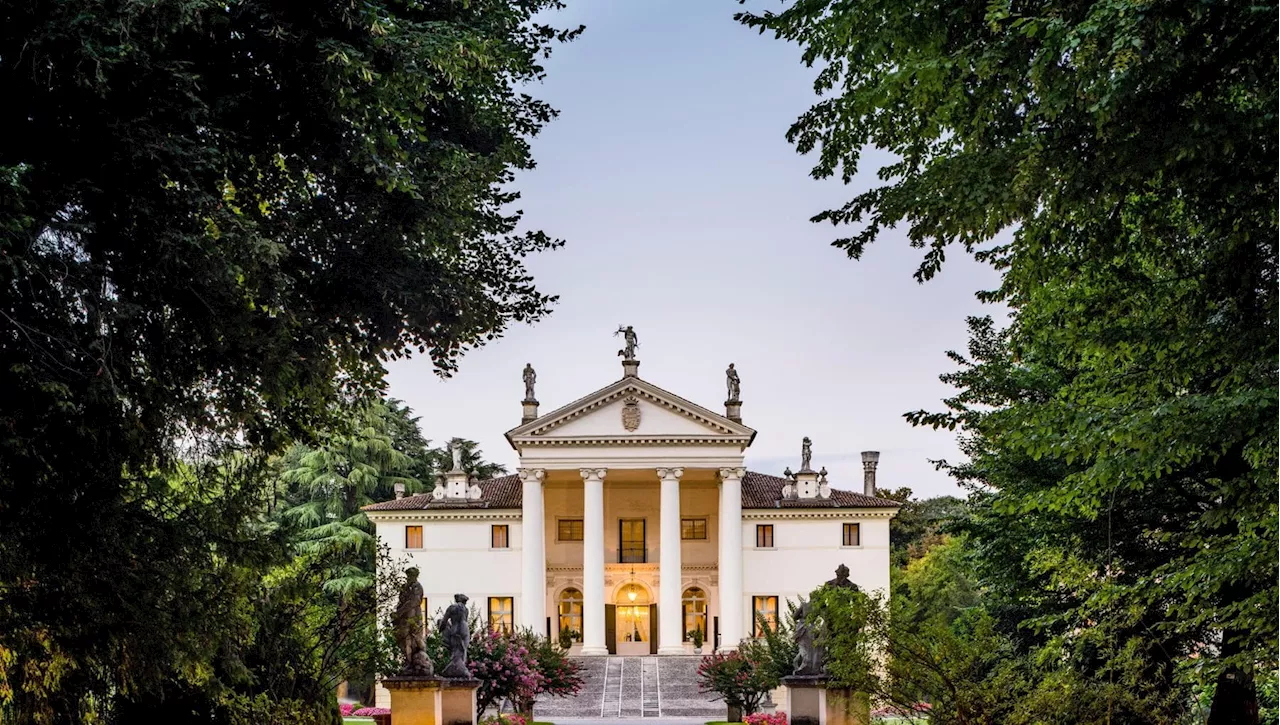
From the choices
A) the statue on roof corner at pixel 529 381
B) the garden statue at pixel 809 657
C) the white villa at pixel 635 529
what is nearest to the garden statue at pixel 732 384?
the white villa at pixel 635 529

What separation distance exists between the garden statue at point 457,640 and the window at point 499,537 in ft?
98.6

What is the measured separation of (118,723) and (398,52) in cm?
747

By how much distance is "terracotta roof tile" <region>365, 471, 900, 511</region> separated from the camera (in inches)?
1934

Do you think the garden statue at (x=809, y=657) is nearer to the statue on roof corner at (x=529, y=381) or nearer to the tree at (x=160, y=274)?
the tree at (x=160, y=274)

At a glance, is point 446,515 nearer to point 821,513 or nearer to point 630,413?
point 630,413

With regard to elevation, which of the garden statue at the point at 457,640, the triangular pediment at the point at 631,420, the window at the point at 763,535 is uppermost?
the triangular pediment at the point at 631,420

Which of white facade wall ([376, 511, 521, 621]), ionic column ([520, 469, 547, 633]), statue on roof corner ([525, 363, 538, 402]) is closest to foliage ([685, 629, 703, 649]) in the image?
ionic column ([520, 469, 547, 633])

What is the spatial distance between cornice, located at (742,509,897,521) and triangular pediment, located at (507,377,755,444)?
3715 millimetres

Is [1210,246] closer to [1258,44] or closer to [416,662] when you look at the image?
[1258,44]

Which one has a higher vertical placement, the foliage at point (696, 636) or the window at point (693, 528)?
the window at point (693, 528)

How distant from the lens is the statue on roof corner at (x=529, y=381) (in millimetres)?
50125

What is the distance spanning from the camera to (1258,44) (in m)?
6.61

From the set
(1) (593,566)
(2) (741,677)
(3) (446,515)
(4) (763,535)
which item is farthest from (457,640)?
(4) (763,535)

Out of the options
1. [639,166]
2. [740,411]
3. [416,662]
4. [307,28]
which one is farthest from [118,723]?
[740,411]
